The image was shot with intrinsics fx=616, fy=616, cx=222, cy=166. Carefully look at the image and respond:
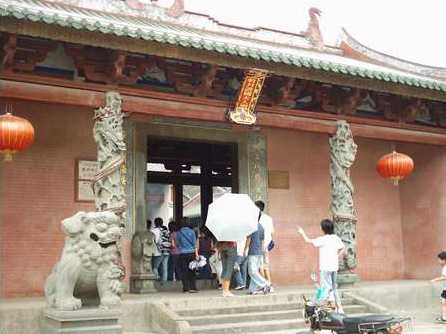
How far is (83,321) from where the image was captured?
6336mm

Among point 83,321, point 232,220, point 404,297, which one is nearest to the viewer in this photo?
point 83,321

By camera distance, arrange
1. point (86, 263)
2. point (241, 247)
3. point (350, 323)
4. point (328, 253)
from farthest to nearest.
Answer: point (241, 247) → point (328, 253) → point (86, 263) → point (350, 323)

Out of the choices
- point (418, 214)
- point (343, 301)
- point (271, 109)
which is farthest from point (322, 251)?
point (418, 214)

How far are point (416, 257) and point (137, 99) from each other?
21.6 feet

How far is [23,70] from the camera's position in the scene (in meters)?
7.42

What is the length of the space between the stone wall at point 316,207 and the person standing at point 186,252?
1.81 meters

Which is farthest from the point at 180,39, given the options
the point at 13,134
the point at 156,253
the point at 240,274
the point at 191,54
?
the point at 240,274

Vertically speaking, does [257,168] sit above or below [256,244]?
above

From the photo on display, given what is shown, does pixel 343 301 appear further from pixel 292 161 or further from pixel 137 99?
pixel 137 99

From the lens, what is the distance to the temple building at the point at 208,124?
753cm

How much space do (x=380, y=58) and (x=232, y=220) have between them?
25.3 feet

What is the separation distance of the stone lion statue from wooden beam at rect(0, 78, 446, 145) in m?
1.76

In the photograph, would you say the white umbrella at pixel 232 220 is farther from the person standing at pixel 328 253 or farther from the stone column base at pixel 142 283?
the stone column base at pixel 142 283

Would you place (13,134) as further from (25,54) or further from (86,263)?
(86,263)
